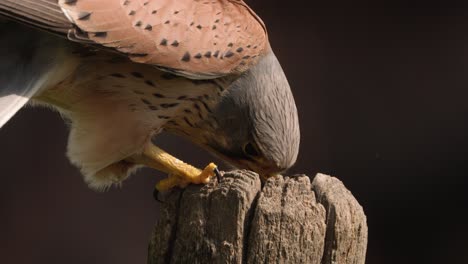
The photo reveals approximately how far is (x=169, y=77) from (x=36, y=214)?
2.31 metres

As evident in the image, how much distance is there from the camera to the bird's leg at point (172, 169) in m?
3.66

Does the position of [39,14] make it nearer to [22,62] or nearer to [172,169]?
[22,62]

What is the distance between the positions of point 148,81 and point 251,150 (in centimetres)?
54

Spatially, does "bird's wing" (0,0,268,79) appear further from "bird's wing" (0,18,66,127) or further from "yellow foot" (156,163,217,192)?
"yellow foot" (156,163,217,192)

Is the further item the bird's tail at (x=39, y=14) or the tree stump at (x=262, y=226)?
the bird's tail at (x=39, y=14)

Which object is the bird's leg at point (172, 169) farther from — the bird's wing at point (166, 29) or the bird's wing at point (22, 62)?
the bird's wing at point (22, 62)

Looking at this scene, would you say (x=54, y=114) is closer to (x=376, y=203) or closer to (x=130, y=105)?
(x=376, y=203)

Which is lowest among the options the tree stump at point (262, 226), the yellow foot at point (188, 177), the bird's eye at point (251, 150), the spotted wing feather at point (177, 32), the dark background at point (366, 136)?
the dark background at point (366, 136)

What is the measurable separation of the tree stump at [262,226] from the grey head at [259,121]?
0.76m

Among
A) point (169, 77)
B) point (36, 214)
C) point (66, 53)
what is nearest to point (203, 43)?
point (169, 77)

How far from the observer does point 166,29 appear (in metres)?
3.79

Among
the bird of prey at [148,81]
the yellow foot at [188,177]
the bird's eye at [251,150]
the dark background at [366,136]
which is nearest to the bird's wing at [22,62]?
the bird of prey at [148,81]

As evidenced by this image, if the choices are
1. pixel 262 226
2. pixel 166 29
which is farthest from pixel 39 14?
pixel 262 226

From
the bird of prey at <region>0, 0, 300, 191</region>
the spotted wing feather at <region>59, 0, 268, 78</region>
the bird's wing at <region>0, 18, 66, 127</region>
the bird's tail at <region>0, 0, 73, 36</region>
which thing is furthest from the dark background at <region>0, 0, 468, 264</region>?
the bird's tail at <region>0, 0, 73, 36</region>
